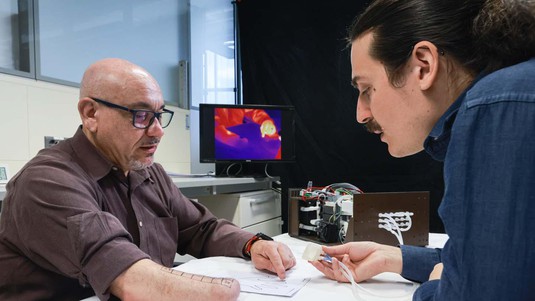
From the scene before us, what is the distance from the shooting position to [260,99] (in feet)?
11.8

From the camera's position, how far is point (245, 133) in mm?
2840

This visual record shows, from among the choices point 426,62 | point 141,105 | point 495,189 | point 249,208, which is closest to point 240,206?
point 249,208

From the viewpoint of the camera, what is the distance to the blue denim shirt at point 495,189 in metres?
0.42

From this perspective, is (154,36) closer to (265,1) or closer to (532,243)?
(265,1)

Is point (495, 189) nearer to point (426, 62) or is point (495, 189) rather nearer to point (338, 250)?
point (426, 62)

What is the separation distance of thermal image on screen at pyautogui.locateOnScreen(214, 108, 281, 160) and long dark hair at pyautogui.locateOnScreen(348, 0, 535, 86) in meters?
2.18

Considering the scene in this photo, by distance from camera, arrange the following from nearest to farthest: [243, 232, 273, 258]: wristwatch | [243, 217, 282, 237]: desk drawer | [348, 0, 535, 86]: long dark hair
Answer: [348, 0, 535, 86]: long dark hair → [243, 232, 273, 258]: wristwatch → [243, 217, 282, 237]: desk drawer

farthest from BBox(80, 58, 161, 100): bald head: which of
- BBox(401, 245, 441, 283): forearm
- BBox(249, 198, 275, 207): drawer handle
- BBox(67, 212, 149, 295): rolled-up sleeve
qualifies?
BBox(249, 198, 275, 207): drawer handle

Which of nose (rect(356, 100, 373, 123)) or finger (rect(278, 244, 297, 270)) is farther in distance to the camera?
finger (rect(278, 244, 297, 270))

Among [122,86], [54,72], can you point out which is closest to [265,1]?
[54,72]

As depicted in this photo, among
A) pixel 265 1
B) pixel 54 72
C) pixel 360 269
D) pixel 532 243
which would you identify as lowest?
pixel 360 269

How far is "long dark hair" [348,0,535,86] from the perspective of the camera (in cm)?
52

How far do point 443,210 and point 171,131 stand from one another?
2659mm

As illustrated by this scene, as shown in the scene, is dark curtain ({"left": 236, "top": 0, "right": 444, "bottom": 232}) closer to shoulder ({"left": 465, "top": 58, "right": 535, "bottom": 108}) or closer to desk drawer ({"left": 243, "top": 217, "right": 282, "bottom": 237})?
desk drawer ({"left": 243, "top": 217, "right": 282, "bottom": 237})
